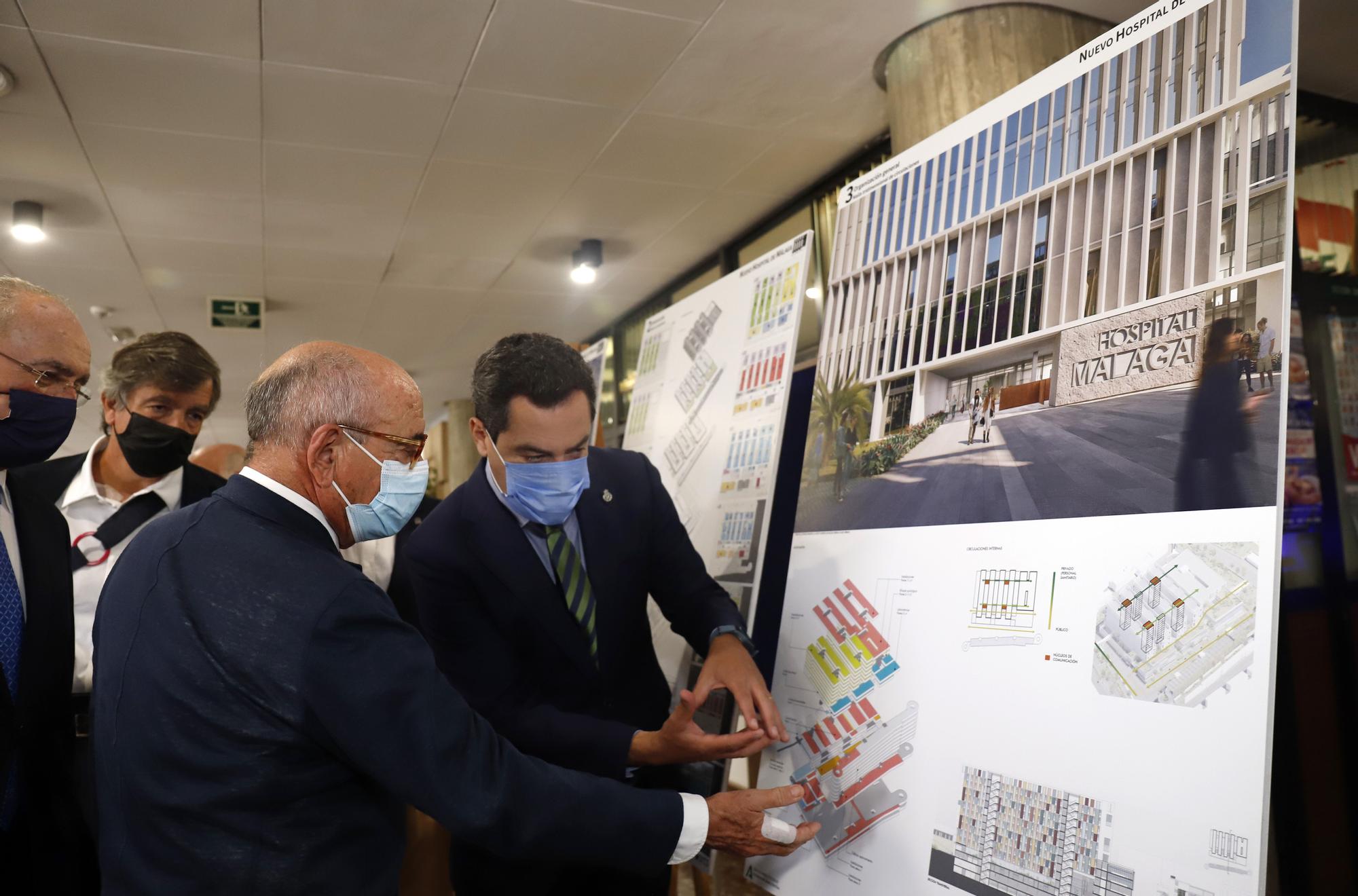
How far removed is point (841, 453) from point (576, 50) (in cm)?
228

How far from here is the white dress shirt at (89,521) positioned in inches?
78.3

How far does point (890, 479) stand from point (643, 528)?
1.81ft

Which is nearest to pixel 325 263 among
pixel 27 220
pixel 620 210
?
pixel 27 220

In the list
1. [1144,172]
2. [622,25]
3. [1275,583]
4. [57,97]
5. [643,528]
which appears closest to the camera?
[1275,583]

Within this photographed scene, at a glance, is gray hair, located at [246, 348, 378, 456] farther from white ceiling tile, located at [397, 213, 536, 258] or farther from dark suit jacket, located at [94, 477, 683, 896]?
white ceiling tile, located at [397, 213, 536, 258]

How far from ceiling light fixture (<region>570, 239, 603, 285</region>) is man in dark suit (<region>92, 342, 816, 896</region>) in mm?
4350

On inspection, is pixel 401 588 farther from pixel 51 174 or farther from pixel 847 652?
pixel 51 174

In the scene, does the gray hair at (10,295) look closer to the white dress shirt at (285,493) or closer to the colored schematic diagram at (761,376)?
the white dress shirt at (285,493)

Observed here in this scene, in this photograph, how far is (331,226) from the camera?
5.23 meters

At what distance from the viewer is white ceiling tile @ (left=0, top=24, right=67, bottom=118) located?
328 cm

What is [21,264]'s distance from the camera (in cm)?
580

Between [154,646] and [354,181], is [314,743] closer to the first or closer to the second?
[154,646]

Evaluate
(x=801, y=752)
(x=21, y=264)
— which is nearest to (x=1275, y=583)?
(x=801, y=752)

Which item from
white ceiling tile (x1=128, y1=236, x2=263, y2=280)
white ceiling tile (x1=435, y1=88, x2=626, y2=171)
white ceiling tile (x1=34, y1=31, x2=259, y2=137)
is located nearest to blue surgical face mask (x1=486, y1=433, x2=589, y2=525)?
white ceiling tile (x1=435, y1=88, x2=626, y2=171)
